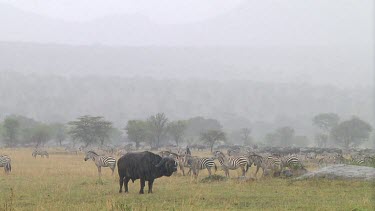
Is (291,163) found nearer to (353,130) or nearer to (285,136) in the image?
(353,130)

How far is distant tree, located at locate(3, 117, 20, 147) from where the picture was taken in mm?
94688

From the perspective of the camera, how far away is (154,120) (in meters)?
98.4

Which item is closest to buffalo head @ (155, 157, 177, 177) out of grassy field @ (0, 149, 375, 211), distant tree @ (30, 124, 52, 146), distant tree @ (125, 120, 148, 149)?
grassy field @ (0, 149, 375, 211)

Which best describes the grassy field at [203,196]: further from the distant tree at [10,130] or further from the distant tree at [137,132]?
the distant tree at [10,130]

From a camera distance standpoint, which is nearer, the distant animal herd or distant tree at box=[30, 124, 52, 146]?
the distant animal herd

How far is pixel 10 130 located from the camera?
9600 cm

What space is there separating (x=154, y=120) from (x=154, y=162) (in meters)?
76.5

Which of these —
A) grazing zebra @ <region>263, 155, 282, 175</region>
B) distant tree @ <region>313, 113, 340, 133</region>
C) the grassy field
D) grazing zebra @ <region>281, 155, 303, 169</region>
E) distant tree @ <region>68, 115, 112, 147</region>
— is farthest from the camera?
distant tree @ <region>313, 113, 340, 133</region>

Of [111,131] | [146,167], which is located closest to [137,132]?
[111,131]

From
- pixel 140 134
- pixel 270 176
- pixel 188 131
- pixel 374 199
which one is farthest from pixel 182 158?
pixel 188 131

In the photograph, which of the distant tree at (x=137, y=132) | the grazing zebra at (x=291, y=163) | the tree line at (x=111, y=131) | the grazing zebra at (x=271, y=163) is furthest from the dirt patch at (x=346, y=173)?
the distant tree at (x=137, y=132)

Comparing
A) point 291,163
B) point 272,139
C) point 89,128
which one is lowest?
point 291,163

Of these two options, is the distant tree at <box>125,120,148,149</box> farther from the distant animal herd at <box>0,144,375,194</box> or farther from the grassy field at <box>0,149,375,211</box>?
the grassy field at <box>0,149,375,211</box>

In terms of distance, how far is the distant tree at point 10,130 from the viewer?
94.7 m
